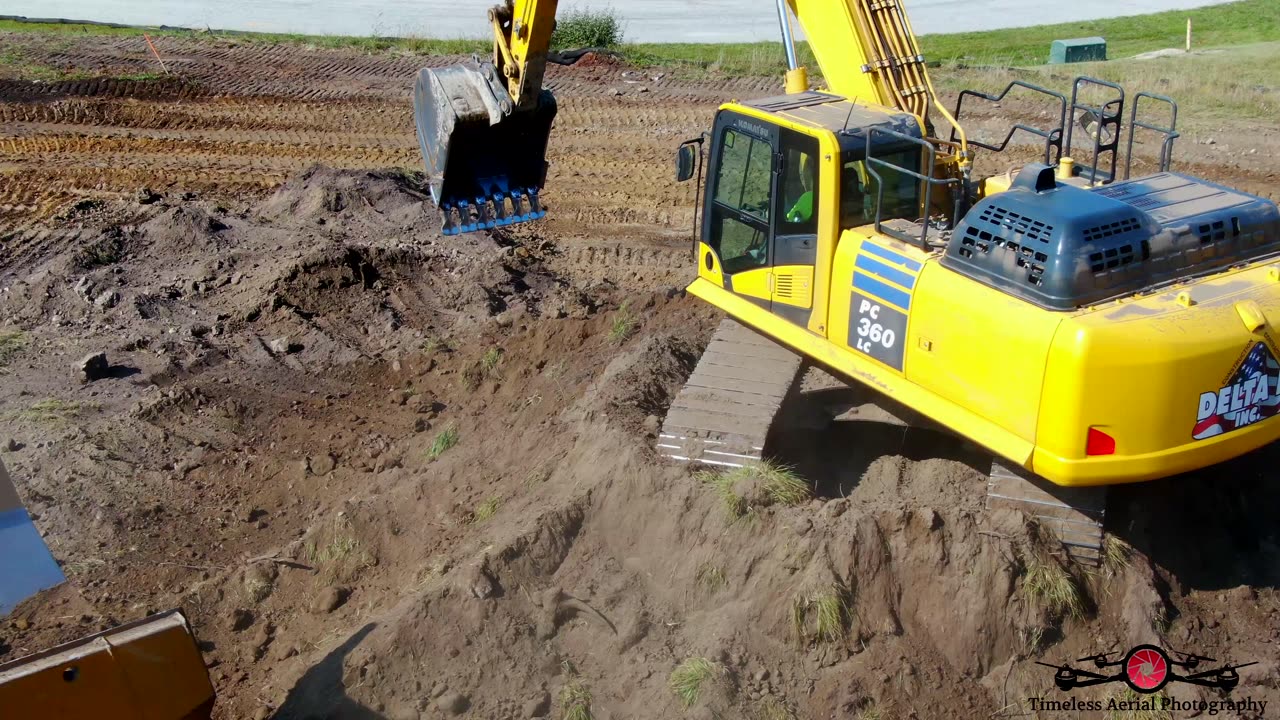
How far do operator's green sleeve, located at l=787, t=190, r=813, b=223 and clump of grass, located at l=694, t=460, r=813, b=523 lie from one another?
1.58 meters

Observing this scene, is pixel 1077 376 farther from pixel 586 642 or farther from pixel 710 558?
pixel 586 642

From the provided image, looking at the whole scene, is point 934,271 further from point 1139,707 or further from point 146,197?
point 146,197

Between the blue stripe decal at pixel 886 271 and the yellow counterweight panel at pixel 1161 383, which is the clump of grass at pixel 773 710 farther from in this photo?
the blue stripe decal at pixel 886 271

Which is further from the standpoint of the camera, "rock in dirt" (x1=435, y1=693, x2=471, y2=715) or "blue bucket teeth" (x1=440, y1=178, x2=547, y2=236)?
"blue bucket teeth" (x1=440, y1=178, x2=547, y2=236)

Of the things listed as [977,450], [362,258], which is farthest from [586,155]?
[977,450]

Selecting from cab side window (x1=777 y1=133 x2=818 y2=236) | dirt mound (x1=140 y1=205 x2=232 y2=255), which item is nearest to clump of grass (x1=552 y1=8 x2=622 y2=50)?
dirt mound (x1=140 y1=205 x2=232 y2=255)

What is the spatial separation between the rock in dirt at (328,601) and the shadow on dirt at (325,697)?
0.78m

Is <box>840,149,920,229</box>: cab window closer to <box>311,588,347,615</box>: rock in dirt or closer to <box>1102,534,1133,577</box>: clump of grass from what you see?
<box>1102,534,1133,577</box>: clump of grass

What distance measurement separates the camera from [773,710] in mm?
5953

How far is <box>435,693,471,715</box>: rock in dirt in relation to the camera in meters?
5.90

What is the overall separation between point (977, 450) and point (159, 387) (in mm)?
6402

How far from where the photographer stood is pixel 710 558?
22.0ft

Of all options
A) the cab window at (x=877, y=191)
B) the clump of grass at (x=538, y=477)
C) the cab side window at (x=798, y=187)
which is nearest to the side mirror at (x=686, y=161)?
the cab side window at (x=798, y=187)

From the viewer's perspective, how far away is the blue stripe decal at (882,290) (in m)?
6.71
